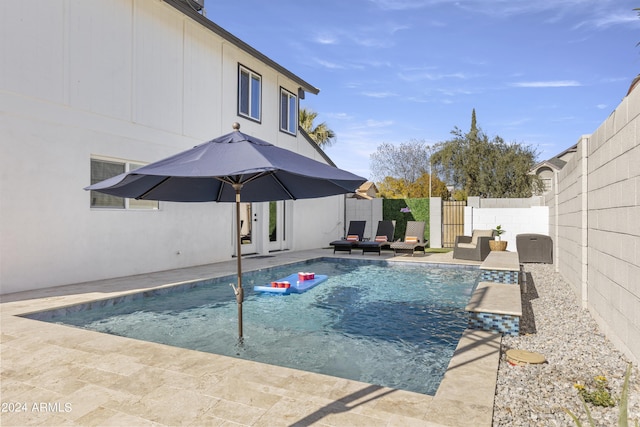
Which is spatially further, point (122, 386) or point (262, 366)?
point (262, 366)

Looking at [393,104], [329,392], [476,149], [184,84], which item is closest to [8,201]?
[184,84]

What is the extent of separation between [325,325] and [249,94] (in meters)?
10.3

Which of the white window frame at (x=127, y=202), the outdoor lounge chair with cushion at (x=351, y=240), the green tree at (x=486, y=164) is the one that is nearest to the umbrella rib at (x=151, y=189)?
the white window frame at (x=127, y=202)

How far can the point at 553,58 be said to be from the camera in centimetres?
1698

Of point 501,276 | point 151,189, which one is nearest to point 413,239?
point 501,276

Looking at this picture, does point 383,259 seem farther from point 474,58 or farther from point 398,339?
point 474,58

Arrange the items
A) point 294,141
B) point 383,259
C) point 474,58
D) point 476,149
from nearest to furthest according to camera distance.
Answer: point 383,259 → point 294,141 → point 474,58 → point 476,149

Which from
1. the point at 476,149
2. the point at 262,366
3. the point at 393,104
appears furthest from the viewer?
the point at 476,149

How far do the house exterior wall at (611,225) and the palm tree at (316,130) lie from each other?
2465 centimetres

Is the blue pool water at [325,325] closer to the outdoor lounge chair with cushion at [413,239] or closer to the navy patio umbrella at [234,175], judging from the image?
the navy patio umbrella at [234,175]

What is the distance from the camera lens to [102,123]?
8773mm

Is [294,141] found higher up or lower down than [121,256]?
higher up

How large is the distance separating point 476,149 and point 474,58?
61.7ft

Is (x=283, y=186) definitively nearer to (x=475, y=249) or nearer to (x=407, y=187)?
(x=475, y=249)
